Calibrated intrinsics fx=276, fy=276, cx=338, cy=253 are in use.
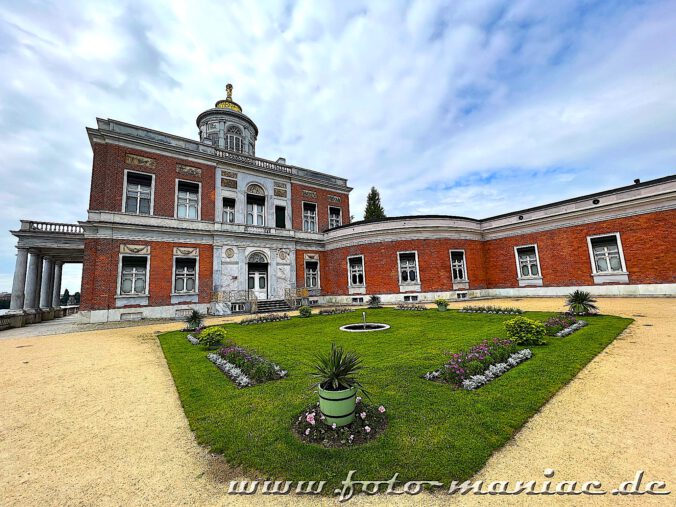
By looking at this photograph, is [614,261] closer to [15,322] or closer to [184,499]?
[184,499]

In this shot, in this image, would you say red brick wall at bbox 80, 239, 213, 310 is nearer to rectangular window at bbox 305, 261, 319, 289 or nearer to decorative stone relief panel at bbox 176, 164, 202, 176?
decorative stone relief panel at bbox 176, 164, 202, 176

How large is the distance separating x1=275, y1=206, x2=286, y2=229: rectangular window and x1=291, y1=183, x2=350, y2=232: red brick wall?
93cm

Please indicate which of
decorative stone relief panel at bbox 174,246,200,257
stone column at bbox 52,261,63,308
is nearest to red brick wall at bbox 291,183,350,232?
decorative stone relief panel at bbox 174,246,200,257

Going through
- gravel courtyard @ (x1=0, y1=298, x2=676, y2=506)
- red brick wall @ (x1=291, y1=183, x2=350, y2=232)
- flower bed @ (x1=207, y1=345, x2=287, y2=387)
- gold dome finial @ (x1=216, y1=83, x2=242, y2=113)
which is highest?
gold dome finial @ (x1=216, y1=83, x2=242, y2=113)

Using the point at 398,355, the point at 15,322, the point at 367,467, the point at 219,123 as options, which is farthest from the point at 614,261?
the point at 15,322

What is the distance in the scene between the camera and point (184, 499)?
2.82 meters

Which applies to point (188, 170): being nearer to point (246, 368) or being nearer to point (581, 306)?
point (246, 368)

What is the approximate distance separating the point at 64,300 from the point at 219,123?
192 feet

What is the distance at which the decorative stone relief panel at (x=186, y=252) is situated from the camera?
63.9 ft

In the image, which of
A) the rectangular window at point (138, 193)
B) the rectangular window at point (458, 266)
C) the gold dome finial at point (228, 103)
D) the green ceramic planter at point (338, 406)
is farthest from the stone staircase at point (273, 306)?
the gold dome finial at point (228, 103)

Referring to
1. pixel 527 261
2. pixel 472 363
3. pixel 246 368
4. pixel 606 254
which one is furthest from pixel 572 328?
pixel 527 261

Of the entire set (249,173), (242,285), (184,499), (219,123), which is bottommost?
(184,499)

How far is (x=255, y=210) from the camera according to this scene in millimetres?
24031

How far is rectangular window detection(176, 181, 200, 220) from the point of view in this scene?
67.1 ft
